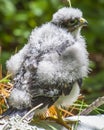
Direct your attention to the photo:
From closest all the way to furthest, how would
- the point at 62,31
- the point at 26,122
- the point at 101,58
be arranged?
the point at 26,122 → the point at 62,31 → the point at 101,58

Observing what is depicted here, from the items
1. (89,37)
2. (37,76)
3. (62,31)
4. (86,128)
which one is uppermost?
(89,37)

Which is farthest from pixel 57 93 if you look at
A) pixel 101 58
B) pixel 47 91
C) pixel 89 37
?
pixel 101 58

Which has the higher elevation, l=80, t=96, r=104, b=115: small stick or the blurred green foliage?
the blurred green foliage

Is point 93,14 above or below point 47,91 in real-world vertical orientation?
above

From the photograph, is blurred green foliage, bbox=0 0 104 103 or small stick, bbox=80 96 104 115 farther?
blurred green foliage, bbox=0 0 104 103

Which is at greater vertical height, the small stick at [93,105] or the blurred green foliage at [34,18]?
the blurred green foliage at [34,18]

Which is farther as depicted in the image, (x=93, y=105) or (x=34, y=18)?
(x=34, y=18)

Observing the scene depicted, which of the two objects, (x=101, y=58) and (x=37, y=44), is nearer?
(x=37, y=44)

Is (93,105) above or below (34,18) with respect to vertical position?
below

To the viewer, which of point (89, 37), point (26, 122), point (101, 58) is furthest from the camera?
point (101, 58)

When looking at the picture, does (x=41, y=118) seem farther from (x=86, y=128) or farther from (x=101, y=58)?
(x=101, y=58)

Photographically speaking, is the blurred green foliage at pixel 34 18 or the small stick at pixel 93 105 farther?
the blurred green foliage at pixel 34 18
